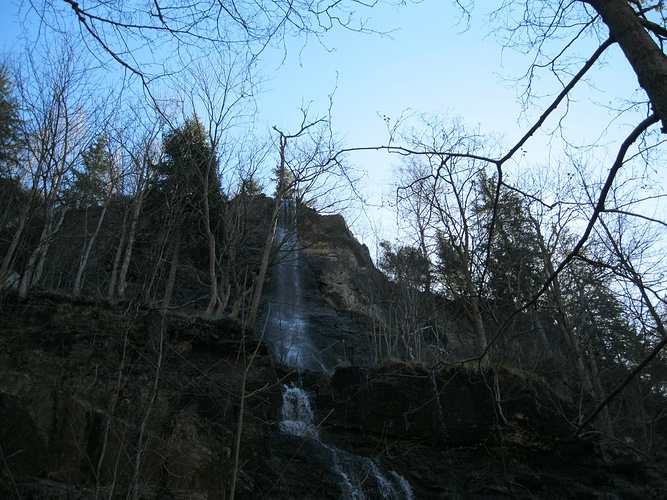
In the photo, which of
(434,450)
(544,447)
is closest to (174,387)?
(434,450)

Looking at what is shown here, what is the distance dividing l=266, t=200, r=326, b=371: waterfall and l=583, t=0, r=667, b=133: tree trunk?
10192 mm

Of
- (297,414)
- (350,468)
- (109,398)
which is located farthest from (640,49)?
(297,414)

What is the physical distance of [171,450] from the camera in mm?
7906

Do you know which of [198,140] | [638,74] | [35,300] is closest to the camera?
[638,74]

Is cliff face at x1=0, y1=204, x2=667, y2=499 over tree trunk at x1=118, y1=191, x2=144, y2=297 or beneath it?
beneath

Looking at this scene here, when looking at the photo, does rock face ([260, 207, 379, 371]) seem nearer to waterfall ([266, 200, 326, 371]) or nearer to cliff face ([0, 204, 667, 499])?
waterfall ([266, 200, 326, 371])

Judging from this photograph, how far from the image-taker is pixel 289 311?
20328 millimetres

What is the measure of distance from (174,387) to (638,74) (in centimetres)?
877

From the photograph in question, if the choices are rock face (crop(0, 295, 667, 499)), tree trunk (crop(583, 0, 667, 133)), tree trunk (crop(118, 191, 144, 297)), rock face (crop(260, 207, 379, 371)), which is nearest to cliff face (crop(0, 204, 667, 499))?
rock face (crop(0, 295, 667, 499))

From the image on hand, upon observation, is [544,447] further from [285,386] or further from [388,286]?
[388,286]

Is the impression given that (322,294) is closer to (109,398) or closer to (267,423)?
(267,423)

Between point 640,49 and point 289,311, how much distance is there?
18.0 meters

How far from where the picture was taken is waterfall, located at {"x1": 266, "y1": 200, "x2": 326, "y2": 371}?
15.2 meters

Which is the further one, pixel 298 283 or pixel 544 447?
pixel 298 283
